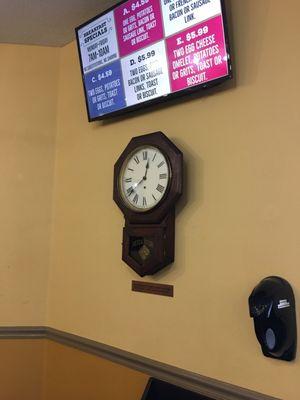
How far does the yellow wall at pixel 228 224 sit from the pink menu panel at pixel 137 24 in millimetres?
315

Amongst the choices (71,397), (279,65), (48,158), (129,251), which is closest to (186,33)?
(279,65)

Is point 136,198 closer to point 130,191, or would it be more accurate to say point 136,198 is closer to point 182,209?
point 130,191

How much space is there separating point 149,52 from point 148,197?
0.66 metres

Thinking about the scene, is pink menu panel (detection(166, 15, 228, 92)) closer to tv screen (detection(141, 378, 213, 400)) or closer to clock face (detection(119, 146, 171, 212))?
clock face (detection(119, 146, 171, 212))

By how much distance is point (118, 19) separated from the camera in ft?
6.14

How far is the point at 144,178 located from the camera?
1735 millimetres

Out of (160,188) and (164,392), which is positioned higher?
(160,188)

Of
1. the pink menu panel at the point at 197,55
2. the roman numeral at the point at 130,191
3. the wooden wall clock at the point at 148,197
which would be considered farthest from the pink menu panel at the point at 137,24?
the roman numeral at the point at 130,191

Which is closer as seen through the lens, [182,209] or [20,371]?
[182,209]

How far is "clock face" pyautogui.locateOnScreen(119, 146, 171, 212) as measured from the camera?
1664 mm

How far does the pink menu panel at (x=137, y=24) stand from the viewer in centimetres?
173

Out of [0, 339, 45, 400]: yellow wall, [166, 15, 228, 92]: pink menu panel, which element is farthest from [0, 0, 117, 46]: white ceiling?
[0, 339, 45, 400]: yellow wall

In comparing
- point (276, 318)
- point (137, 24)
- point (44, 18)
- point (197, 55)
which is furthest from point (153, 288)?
point (44, 18)

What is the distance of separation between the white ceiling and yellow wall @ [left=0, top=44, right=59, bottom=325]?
105 mm
